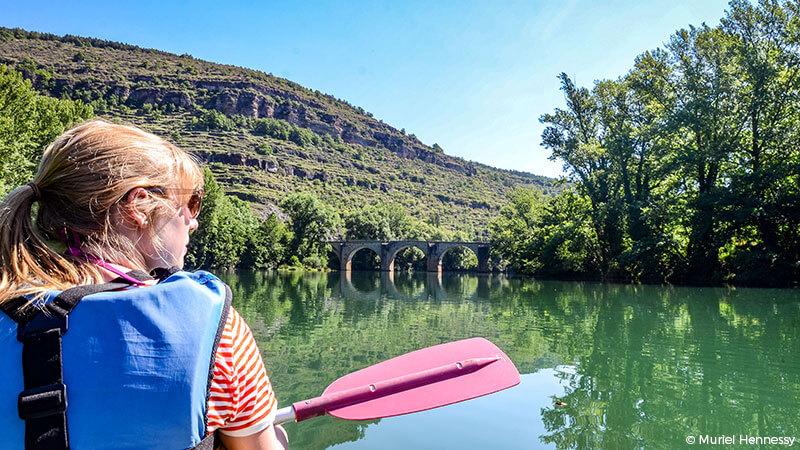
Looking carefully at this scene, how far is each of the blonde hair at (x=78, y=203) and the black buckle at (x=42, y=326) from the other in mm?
142

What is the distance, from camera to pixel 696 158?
2411cm

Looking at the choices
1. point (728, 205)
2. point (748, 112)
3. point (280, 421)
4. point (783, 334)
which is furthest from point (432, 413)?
point (748, 112)

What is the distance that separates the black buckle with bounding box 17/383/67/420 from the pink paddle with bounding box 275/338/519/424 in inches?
32.2

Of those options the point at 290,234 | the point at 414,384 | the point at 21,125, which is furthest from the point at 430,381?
the point at 290,234

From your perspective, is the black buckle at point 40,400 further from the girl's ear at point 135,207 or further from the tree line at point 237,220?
the tree line at point 237,220

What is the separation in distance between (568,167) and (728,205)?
902cm

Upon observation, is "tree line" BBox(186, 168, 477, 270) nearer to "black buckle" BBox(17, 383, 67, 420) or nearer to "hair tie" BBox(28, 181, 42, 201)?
"hair tie" BBox(28, 181, 42, 201)

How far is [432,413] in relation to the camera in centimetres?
502

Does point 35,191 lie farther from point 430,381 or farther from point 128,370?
point 430,381

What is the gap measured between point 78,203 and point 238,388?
0.55 meters

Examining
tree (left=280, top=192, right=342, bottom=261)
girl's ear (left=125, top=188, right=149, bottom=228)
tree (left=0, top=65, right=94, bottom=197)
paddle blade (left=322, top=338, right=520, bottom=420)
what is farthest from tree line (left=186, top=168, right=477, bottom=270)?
girl's ear (left=125, top=188, right=149, bottom=228)

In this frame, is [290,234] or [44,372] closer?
[44,372]

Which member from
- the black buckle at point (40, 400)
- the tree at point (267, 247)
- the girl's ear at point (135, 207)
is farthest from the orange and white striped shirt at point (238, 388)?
the tree at point (267, 247)

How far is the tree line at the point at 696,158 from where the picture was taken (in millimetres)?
22406
